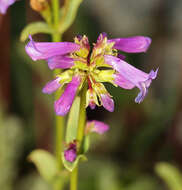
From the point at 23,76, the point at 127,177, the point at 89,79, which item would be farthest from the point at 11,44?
the point at 89,79

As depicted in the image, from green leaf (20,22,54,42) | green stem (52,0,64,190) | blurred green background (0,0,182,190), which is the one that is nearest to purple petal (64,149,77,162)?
green stem (52,0,64,190)

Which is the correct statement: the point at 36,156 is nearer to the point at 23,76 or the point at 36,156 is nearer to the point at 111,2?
the point at 23,76

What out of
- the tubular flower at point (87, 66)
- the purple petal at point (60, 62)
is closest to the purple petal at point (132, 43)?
the tubular flower at point (87, 66)

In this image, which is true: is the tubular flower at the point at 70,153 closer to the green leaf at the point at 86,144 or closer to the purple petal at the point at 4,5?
the green leaf at the point at 86,144

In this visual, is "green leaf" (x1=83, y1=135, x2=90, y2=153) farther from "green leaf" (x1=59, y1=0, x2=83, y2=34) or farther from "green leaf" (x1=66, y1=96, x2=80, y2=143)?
"green leaf" (x1=59, y1=0, x2=83, y2=34)

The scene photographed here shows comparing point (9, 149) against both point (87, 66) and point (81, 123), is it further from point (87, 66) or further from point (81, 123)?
point (87, 66)
